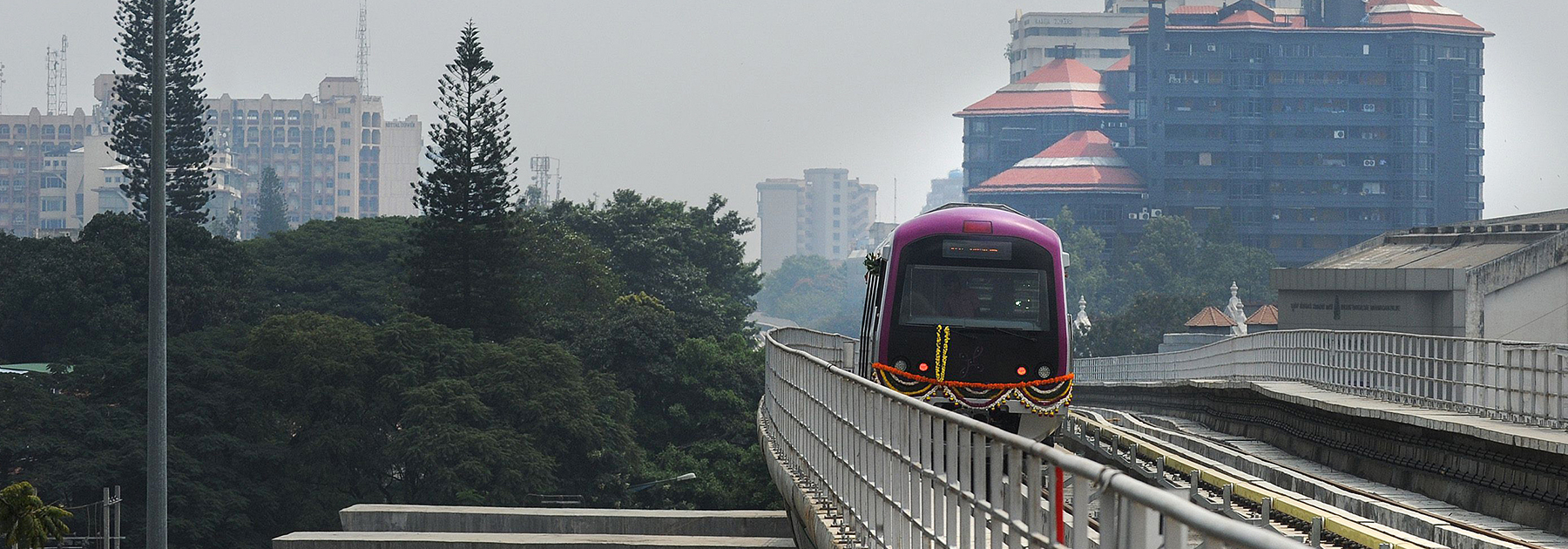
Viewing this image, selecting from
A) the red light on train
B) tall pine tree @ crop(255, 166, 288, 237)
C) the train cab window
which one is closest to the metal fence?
the train cab window

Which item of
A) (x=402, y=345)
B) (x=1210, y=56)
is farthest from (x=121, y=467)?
(x=1210, y=56)

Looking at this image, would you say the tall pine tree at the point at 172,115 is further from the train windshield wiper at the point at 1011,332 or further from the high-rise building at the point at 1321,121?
the high-rise building at the point at 1321,121

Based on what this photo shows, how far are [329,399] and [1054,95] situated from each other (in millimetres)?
133192

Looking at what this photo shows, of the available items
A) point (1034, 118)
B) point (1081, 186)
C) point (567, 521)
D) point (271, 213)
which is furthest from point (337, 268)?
point (1034, 118)

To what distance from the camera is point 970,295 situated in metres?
15.4

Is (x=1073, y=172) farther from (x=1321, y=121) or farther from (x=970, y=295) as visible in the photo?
(x=970, y=295)

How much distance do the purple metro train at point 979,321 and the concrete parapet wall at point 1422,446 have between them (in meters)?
3.21

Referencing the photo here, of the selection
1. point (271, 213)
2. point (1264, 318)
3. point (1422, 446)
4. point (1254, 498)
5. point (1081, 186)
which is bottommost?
point (1254, 498)

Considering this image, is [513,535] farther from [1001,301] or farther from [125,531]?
[125,531]

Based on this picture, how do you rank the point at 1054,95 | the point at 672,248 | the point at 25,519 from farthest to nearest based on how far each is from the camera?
the point at 1054,95
the point at 672,248
the point at 25,519

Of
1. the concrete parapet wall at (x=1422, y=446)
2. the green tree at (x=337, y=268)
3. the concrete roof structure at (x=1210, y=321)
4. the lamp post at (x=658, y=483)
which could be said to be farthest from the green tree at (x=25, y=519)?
the concrete roof structure at (x=1210, y=321)

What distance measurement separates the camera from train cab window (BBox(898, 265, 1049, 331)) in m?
15.3

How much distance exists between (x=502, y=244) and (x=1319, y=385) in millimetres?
36207

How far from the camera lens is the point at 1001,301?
15320 mm
